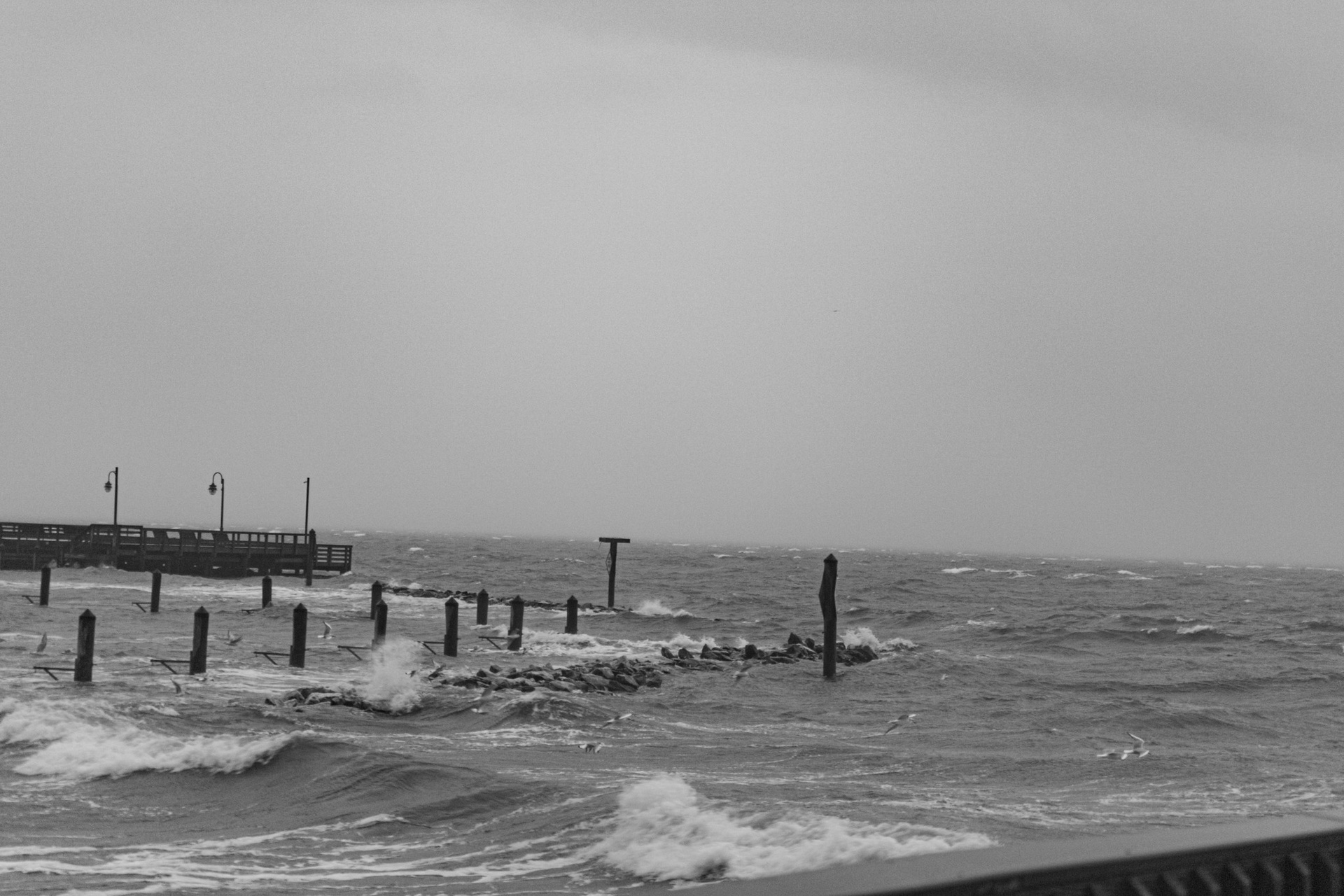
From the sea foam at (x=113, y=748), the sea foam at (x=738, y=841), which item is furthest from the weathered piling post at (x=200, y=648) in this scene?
the sea foam at (x=738, y=841)

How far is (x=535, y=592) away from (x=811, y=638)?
108 feet

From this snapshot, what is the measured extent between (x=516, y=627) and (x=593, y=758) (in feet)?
60.7

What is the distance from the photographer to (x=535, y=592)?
7219 centimetres

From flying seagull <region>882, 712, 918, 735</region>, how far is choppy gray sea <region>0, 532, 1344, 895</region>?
0.58 ft

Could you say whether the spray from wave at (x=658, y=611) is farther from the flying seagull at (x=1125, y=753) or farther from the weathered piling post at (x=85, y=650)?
the flying seagull at (x=1125, y=753)

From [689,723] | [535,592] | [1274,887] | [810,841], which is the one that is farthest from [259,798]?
[535,592]

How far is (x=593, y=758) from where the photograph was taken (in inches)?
749

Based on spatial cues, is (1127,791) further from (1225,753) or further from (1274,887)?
(1274,887)

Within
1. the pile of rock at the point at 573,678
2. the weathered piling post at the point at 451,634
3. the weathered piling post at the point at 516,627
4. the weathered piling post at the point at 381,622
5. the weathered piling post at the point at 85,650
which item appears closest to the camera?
the weathered piling post at the point at 85,650

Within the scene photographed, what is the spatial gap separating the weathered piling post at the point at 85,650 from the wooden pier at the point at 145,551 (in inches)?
1602

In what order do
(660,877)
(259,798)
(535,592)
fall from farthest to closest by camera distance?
(535,592), (259,798), (660,877)

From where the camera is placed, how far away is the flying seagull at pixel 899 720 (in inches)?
919

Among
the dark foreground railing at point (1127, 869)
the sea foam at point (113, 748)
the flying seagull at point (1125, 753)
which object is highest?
the dark foreground railing at point (1127, 869)

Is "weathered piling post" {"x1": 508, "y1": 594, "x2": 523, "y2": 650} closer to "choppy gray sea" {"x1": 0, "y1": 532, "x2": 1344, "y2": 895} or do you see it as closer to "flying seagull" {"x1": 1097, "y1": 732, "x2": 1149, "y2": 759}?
"choppy gray sea" {"x1": 0, "y1": 532, "x2": 1344, "y2": 895}
